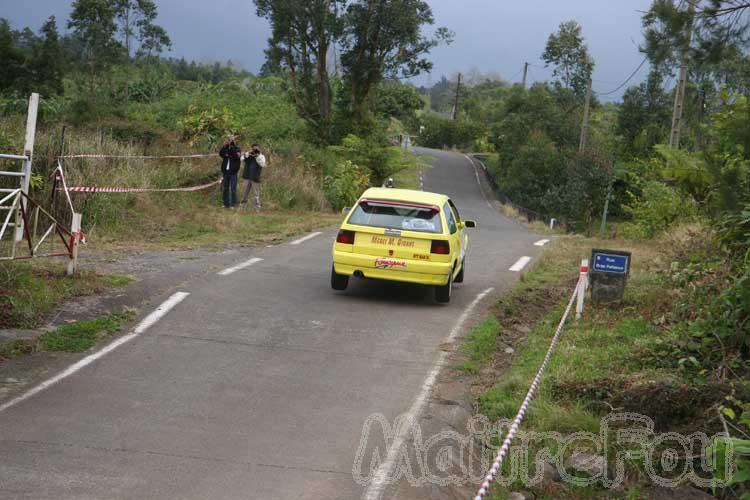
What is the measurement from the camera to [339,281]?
14.0 metres

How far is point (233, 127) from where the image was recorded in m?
34.3

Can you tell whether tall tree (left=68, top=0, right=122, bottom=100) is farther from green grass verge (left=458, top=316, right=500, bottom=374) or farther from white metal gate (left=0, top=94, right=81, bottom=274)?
green grass verge (left=458, top=316, right=500, bottom=374)

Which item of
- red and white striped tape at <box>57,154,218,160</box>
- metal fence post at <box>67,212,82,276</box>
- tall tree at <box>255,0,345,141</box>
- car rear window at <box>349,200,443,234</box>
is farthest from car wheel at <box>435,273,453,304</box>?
tall tree at <box>255,0,345,141</box>

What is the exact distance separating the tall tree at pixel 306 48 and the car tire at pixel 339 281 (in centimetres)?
2456

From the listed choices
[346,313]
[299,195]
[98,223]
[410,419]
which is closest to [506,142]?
[299,195]

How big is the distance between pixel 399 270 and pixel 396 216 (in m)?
0.88

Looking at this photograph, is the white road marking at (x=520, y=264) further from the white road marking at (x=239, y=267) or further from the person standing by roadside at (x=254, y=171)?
the person standing by roadside at (x=254, y=171)

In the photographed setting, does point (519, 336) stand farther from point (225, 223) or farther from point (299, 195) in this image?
point (299, 195)

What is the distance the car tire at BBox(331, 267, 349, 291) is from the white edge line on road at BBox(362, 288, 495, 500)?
2166 millimetres

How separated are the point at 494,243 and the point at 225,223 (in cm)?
644

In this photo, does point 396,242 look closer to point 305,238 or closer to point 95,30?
point 305,238

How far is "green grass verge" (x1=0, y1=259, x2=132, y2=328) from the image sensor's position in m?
10.9

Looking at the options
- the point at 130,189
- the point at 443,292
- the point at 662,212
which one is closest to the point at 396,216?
the point at 443,292

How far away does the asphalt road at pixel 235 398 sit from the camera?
6.59 meters
